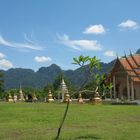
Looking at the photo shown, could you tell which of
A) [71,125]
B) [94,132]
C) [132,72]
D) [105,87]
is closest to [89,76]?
[105,87]

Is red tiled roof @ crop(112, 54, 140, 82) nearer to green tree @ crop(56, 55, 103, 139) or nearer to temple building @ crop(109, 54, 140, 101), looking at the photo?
temple building @ crop(109, 54, 140, 101)

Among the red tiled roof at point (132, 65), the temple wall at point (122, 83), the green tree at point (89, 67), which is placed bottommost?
the green tree at point (89, 67)

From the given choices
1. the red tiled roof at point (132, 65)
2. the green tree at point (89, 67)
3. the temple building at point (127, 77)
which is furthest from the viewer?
the temple building at point (127, 77)

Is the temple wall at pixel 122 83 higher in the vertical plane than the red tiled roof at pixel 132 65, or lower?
lower

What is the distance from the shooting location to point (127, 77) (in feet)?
237

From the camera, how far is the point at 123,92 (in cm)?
7644

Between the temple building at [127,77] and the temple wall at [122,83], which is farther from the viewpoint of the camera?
the temple wall at [122,83]

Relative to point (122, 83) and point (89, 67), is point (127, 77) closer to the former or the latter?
point (122, 83)

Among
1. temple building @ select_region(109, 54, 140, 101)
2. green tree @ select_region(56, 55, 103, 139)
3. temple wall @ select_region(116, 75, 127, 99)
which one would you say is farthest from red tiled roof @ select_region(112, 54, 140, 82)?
green tree @ select_region(56, 55, 103, 139)

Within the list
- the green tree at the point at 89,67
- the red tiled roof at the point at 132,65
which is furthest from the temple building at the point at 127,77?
the green tree at the point at 89,67

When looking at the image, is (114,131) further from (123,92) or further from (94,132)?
(123,92)

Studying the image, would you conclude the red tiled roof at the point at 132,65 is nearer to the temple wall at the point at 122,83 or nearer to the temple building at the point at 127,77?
the temple building at the point at 127,77

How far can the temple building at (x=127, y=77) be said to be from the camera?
71562mm

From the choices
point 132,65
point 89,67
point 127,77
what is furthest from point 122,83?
point 89,67
